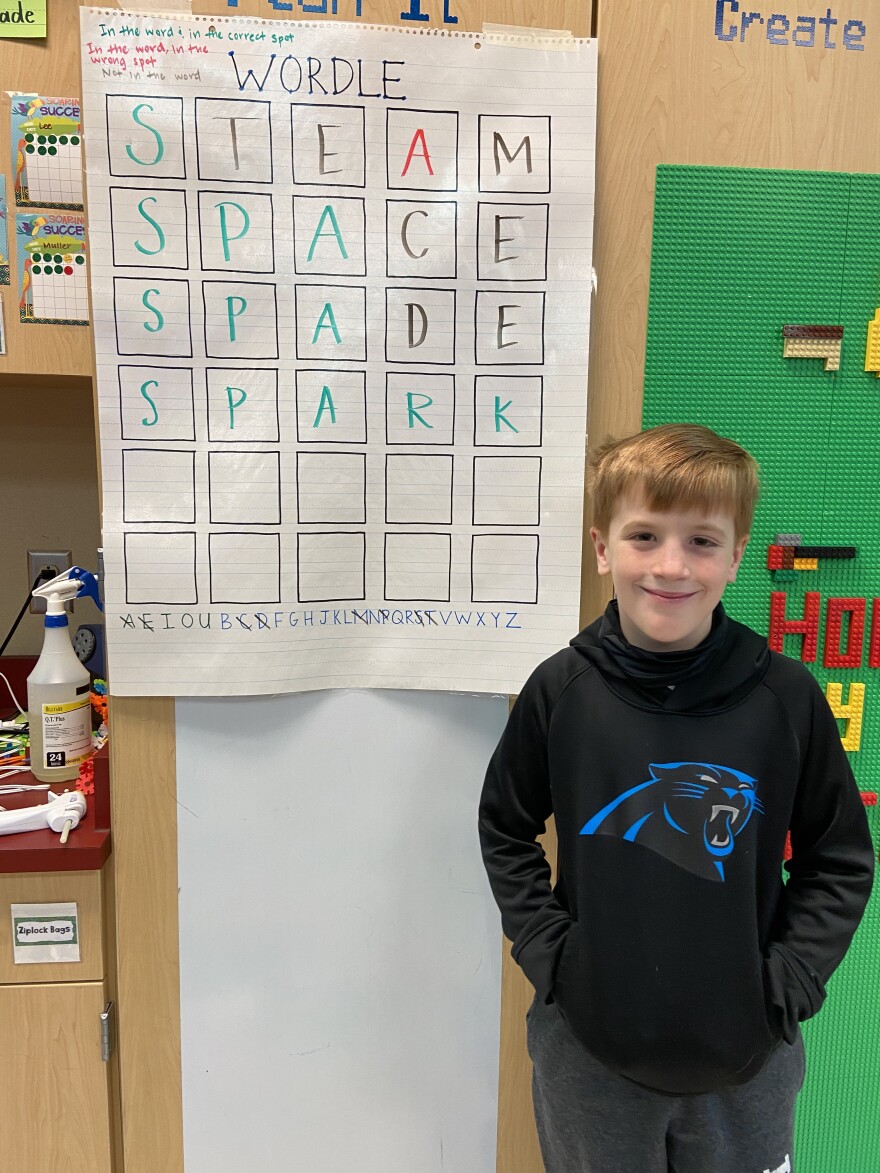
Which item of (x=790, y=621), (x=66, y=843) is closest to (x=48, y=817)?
(x=66, y=843)

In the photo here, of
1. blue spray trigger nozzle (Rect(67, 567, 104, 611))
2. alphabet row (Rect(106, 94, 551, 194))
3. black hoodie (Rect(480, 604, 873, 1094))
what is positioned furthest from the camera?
blue spray trigger nozzle (Rect(67, 567, 104, 611))

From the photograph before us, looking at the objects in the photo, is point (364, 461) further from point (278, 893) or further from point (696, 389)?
point (278, 893)

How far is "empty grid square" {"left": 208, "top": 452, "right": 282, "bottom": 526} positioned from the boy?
1.55ft

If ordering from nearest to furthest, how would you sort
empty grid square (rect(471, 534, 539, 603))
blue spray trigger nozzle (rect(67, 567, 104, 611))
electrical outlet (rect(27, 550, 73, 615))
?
1. empty grid square (rect(471, 534, 539, 603))
2. blue spray trigger nozzle (rect(67, 567, 104, 611))
3. electrical outlet (rect(27, 550, 73, 615))

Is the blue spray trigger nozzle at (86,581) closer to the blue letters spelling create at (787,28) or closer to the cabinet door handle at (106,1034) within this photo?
the cabinet door handle at (106,1034)

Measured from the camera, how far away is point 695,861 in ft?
2.73

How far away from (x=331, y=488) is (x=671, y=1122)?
3.05 feet

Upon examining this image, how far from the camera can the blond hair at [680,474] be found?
832 millimetres

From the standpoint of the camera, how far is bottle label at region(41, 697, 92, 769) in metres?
1.21

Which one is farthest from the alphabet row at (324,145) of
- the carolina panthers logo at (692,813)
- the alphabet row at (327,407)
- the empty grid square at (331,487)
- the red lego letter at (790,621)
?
the carolina panthers logo at (692,813)

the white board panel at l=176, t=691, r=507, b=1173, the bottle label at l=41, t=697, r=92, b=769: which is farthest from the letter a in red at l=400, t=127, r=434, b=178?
the bottle label at l=41, t=697, r=92, b=769

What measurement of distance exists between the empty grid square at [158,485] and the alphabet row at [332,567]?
1.2 inches

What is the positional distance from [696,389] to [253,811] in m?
0.94

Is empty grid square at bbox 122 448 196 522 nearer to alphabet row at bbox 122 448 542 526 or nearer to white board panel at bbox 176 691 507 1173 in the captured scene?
alphabet row at bbox 122 448 542 526
